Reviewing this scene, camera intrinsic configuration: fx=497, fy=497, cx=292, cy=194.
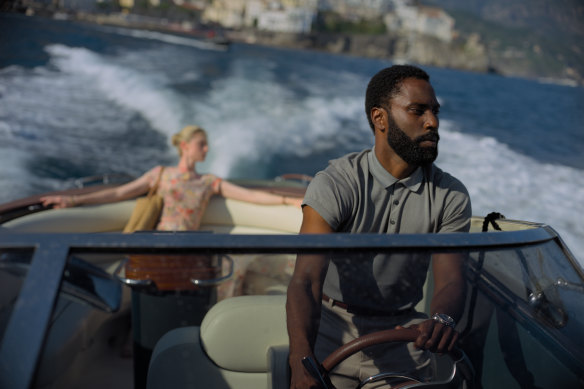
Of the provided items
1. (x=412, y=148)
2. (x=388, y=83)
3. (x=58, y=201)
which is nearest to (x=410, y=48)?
(x=58, y=201)

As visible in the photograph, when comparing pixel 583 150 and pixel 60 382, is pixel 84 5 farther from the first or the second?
pixel 60 382

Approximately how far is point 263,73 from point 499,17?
65111mm

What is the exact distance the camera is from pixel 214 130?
24.5ft

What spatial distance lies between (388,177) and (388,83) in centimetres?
27

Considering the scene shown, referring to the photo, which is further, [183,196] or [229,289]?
[183,196]

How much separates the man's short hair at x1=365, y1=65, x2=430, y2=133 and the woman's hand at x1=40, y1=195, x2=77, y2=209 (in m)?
1.85

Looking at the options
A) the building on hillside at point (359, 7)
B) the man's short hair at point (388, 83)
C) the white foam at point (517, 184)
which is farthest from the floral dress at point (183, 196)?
the building on hillside at point (359, 7)

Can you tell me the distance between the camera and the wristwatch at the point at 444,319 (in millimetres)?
902

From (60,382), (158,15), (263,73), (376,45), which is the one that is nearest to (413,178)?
(60,382)

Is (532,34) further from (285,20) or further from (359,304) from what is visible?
(359,304)

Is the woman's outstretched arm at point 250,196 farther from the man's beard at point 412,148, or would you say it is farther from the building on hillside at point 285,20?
the building on hillside at point 285,20

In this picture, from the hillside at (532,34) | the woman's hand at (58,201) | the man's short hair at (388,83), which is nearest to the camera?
the man's short hair at (388,83)

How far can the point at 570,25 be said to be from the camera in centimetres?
4278

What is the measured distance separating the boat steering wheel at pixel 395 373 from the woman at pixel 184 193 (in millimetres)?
1842
